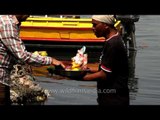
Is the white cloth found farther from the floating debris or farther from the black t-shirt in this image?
the floating debris

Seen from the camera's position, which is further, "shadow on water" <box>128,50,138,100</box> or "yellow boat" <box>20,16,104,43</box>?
"yellow boat" <box>20,16,104,43</box>

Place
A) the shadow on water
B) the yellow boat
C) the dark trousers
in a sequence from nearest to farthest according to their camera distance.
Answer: the dark trousers < the shadow on water < the yellow boat

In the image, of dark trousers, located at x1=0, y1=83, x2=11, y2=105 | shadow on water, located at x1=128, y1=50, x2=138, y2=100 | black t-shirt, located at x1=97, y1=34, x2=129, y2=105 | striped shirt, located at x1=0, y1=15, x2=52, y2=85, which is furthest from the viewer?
shadow on water, located at x1=128, y1=50, x2=138, y2=100

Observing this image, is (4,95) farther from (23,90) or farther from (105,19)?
(23,90)

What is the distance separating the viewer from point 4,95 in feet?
14.2

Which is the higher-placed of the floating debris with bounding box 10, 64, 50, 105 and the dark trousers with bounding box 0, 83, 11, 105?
the dark trousers with bounding box 0, 83, 11, 105

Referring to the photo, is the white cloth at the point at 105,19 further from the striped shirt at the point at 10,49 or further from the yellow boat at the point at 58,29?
the yellow boat at the point at 58,29

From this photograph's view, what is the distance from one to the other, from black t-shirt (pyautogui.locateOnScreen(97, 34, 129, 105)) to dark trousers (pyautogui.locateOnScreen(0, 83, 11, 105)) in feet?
2.71

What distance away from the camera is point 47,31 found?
2489 centimetres

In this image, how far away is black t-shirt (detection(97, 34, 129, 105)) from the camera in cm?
457

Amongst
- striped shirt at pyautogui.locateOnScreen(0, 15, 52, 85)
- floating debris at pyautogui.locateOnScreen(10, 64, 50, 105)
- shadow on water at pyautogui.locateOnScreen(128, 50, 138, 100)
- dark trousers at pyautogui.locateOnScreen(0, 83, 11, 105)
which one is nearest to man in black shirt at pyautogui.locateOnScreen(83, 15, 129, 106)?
striped shirt at pyautogui.locateOnScreen(0, 15, 52, 85)

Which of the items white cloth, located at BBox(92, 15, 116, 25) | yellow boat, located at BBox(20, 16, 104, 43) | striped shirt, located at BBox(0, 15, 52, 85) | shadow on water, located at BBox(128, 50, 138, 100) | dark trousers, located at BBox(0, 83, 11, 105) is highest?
white cloth, located at BBox(92, 15, 116, 25)
